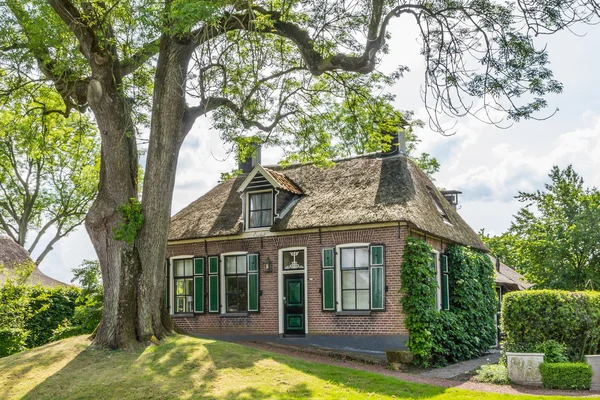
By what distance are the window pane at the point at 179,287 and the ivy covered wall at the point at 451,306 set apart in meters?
7.86

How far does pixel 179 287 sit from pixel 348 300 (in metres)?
6.41

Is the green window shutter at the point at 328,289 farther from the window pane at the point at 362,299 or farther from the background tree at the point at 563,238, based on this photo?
the background tree at the point at 563,238

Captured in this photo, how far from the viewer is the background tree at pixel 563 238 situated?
2142cm

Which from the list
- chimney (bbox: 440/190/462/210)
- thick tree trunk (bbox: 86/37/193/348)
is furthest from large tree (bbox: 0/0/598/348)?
chimney (bbox: 440/190/462/210)

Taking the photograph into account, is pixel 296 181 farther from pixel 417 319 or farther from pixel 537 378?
pixel 537 378

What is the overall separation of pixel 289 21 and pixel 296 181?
6805mm

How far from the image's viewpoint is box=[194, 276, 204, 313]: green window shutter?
20234mm

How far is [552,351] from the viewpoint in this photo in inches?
539

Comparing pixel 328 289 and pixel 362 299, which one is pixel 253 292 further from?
pixel 362 299

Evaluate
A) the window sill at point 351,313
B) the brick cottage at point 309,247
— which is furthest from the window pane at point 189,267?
the window sill at point 351,313

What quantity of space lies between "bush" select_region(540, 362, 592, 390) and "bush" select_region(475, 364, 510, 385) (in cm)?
93

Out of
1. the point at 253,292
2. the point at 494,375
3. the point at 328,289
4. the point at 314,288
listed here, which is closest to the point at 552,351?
the point at 494,375

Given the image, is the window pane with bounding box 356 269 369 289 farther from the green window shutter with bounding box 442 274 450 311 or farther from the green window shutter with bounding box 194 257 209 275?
the green window shutter with bounding box 194 257 209 275

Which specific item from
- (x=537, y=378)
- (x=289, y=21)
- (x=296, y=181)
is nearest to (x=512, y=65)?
(x=289, y=21)
